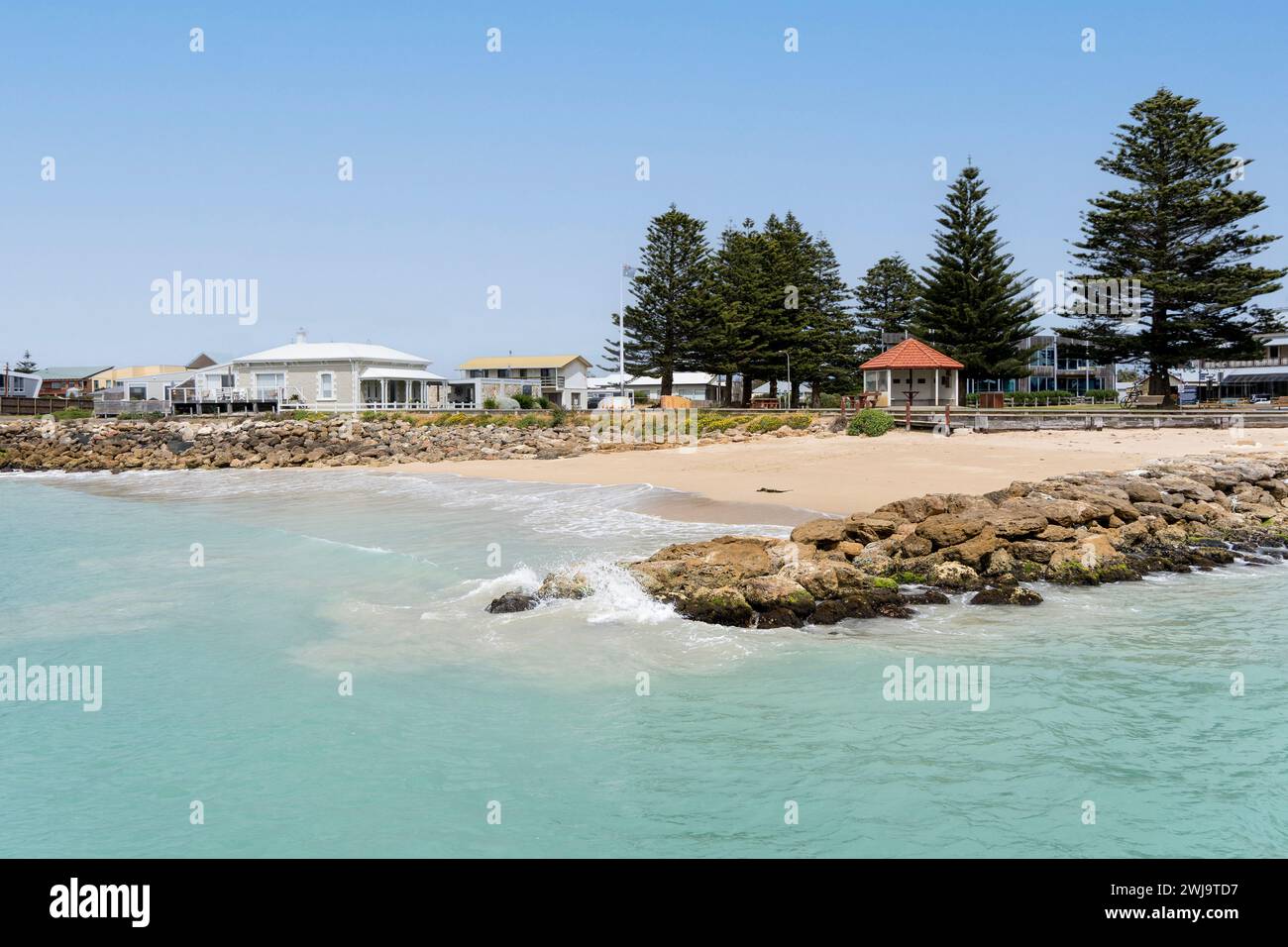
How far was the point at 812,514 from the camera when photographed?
1764 centimetres

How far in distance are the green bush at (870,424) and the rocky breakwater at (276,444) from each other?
32.8 feet

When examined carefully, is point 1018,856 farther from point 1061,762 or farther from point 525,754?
point 525,754

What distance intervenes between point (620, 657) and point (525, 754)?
2.33 m

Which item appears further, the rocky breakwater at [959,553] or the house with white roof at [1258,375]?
the house with white roof at [1258,375]

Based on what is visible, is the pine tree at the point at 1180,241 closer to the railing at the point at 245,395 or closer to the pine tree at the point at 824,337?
the pine tree at the point at 824,337

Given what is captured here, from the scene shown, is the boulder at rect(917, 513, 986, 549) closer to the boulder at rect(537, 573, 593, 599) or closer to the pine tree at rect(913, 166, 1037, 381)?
the boulder at rect(537, 573, 593, 599)

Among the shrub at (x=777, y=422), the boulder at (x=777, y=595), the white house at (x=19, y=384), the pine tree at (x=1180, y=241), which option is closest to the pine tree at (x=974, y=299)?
the pine tree at (x=1180, y=241)

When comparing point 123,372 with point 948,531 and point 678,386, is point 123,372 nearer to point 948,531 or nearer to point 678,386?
point 678,386

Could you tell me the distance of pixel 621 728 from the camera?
742 centimetres

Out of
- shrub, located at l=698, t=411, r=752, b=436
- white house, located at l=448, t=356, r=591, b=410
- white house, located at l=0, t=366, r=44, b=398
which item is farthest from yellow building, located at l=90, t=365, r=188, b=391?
shrub, located at l=698, t=411, r=752, b=436

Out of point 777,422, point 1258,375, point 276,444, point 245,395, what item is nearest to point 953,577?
point 777,422

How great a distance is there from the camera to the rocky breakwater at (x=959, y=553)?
35.3 ft

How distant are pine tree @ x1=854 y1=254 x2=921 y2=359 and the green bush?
2718cm
